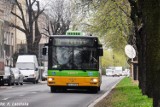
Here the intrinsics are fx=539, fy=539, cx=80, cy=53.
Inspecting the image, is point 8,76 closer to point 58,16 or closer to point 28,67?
point 28,67

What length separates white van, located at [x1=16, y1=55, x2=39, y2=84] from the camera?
177 feet

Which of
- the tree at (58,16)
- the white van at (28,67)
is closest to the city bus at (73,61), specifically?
the white van at (28,67)

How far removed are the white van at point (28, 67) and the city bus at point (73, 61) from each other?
1025 inches

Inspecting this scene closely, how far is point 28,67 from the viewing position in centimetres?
5438

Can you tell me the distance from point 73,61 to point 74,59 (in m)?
0.12

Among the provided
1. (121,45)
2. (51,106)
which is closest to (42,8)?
(121,45)

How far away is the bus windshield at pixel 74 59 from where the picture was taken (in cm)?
2752

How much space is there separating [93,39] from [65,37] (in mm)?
1477

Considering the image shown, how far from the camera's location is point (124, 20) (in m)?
42.6

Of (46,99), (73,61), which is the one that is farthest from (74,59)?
(46,99)

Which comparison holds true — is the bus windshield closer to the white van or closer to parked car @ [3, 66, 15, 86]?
parked car @ [3, 66, 15, 86]

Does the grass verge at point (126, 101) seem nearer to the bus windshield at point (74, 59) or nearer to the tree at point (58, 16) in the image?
the bus windshield at point (74, 59)

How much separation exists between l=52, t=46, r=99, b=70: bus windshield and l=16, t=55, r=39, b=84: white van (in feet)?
86.1

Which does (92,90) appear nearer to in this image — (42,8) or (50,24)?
(42,8)
